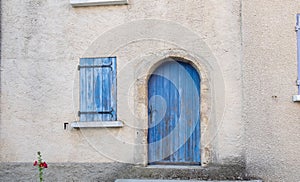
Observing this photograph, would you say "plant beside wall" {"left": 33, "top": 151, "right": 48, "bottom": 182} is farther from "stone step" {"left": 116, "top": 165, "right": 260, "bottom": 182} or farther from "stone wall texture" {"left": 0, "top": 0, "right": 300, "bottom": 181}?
"stone step" {"left": 116, "top": 165, "right": 260, "bottom": 182}

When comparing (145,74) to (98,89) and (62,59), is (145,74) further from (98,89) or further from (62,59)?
(62,59)

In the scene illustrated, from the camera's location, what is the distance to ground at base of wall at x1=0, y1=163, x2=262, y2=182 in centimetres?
541

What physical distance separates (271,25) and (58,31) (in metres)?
3.24

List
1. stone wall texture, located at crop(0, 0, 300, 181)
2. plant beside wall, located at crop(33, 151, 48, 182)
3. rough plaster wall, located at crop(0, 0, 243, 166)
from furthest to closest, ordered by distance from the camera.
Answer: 1. rough plaster wall, located at crop(0, 0, 243, 166)
2. stone wall texture, located at crop(0, 0, 300, 181)
3. plant beside wall, located at crop(33, 151, 48, 182)

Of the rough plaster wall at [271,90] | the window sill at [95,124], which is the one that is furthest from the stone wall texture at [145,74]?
the window sill at [95,124]

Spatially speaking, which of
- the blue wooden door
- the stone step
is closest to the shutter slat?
the blue wooden door

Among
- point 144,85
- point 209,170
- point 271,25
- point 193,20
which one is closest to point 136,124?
point 144,85

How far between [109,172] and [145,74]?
1582mm

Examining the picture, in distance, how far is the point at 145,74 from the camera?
19.0ft

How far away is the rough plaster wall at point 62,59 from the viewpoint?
5.68 metres

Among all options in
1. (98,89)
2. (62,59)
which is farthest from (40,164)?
(62,59)

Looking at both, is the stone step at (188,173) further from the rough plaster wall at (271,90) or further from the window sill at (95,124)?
the window sill at (95,124)

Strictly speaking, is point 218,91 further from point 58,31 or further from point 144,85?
point 58,31

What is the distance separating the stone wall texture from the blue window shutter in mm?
111
